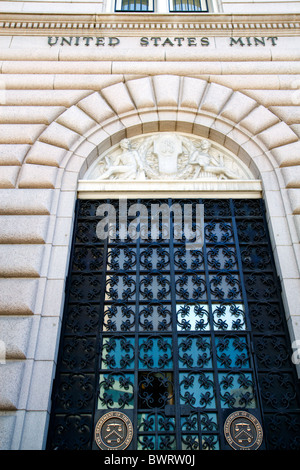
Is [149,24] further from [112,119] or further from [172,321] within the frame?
[172,321]

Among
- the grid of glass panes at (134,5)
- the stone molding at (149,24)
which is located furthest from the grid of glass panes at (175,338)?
the grid of glass panes at (134,5)

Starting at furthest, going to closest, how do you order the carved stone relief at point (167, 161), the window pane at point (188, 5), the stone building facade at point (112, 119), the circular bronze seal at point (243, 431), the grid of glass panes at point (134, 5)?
the window pane at point (188, 5), the grid of glass panes at point (134, 5), the carved stone relief at point (167, 161), the stone building facade at point (112, 119), the circular bronze seal at point (243, 431)

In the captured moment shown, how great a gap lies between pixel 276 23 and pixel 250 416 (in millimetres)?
10706

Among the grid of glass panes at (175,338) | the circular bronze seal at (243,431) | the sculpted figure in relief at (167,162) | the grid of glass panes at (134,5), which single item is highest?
the grid of glass panes at (134,5)

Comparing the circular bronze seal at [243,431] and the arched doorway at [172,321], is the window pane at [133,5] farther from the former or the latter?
the circular bronze seal at [243,431]

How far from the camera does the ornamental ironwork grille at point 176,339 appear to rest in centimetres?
742

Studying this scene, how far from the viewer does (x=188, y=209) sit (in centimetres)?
1002

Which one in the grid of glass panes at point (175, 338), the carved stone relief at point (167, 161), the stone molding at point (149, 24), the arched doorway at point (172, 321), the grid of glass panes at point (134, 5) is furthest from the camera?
the grid of glass panes at point (134, 5)

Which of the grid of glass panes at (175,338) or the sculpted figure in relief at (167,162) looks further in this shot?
the sculpted figure in relief at (167,162)

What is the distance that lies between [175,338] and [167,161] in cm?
465

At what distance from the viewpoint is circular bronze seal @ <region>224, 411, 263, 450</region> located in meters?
7.12

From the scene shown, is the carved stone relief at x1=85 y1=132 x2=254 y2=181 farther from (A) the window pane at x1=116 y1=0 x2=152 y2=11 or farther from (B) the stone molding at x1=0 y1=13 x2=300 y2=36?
(A) the window pane at x1=116 y1=0 x2=152 y2=11

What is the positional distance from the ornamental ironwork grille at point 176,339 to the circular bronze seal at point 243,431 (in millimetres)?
119

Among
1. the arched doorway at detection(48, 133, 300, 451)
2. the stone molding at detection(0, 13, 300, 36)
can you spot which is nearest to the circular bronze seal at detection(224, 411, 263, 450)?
the arched doorway at detection(48, 133, 300, 451)
